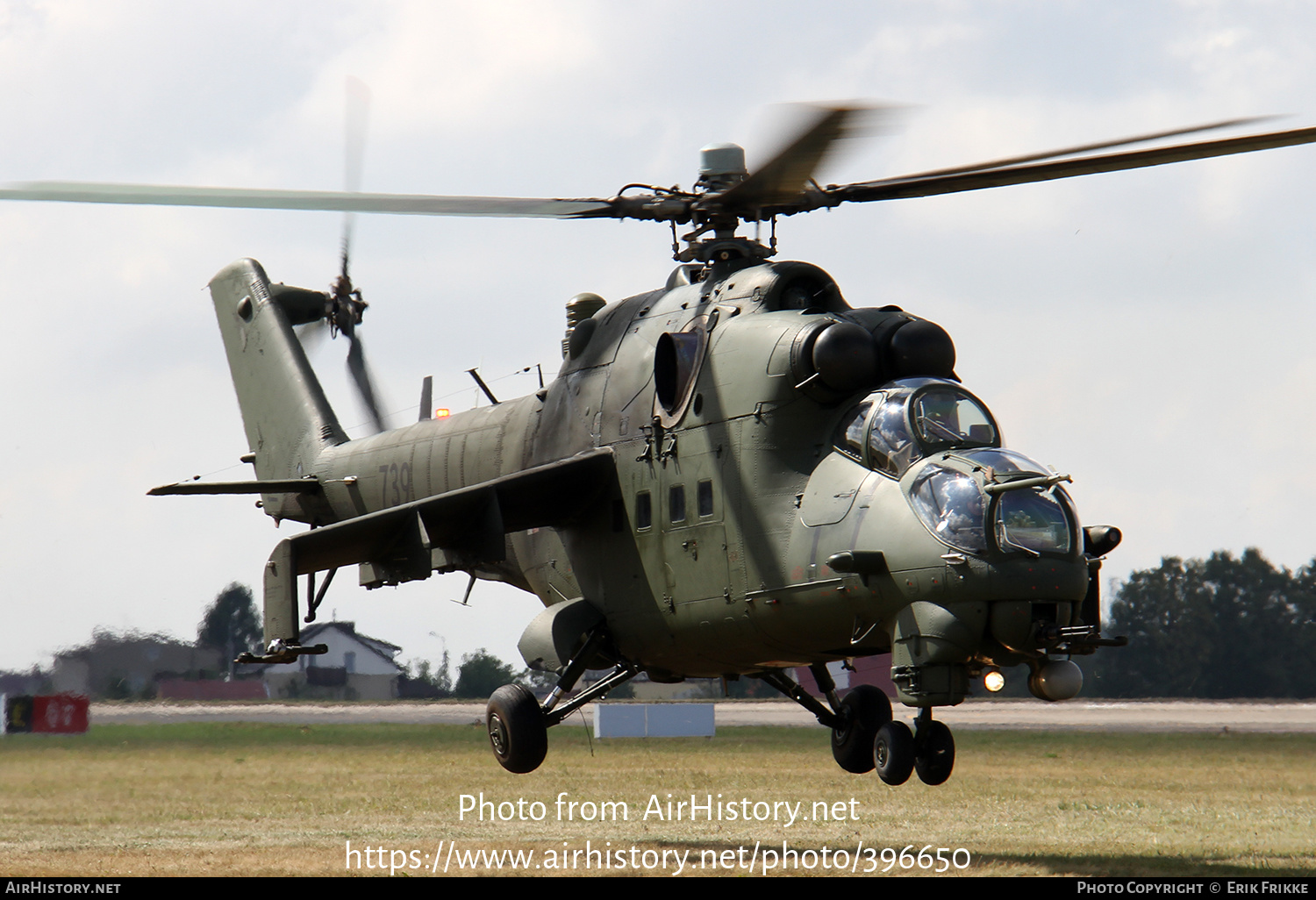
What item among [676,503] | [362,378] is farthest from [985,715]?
[676,503]

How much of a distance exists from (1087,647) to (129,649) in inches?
866

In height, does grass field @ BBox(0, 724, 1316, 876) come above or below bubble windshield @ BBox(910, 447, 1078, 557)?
below

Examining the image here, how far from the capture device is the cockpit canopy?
1034 centimetres

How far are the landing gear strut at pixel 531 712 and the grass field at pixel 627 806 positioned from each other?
47.0 inches

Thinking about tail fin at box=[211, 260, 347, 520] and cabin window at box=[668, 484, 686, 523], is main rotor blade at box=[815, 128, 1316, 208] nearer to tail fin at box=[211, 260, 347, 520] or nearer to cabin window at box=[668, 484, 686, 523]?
cabin window at box=[668, 484, 686, 523]

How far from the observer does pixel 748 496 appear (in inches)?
448

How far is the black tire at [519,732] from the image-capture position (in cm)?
1285

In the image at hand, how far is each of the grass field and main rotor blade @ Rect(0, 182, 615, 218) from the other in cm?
599

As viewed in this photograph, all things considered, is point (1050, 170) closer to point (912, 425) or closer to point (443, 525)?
point (912, 425)

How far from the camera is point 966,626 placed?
977 centimetres

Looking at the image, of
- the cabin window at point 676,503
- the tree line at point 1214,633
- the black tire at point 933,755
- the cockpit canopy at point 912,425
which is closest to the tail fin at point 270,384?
the cabin window at point 676,503

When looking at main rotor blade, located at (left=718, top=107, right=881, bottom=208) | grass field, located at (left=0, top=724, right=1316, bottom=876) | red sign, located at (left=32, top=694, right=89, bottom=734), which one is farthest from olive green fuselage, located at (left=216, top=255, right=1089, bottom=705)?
red sign, located at (left=32, top=694, right=89, bottom=734)
